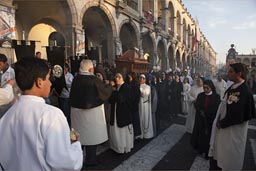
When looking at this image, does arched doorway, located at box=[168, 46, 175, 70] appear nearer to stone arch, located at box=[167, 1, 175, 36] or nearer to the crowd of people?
stone arch, located at box=[167, 1, 175, 36]

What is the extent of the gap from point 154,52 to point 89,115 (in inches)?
658

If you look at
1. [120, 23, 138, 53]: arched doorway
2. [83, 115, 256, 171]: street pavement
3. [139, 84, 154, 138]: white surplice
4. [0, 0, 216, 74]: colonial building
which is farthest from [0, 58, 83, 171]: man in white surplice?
[120, 23, 138, 53]: arched doorway

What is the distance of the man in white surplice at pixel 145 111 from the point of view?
5.93m

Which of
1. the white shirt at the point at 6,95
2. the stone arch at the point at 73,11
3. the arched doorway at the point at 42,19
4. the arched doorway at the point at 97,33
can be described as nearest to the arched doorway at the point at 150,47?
the arched doorway at the point at 97,33

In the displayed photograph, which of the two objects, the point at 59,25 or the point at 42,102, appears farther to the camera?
the point at 59,25

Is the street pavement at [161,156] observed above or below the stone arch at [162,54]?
below

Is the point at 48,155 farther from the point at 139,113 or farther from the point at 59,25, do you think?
the point at 59,25

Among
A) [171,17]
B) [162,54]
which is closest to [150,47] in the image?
[162,54]

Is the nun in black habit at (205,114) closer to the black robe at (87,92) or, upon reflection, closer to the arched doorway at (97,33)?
the black robe at (87,92)

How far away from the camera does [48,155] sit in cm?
141

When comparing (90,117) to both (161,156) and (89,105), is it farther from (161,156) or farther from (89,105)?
(161,156)

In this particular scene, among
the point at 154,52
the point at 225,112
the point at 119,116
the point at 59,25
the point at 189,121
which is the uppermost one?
the point at 59,25

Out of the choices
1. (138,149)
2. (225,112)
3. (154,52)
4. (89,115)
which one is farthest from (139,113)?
(154,52)

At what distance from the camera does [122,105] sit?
189 inches
